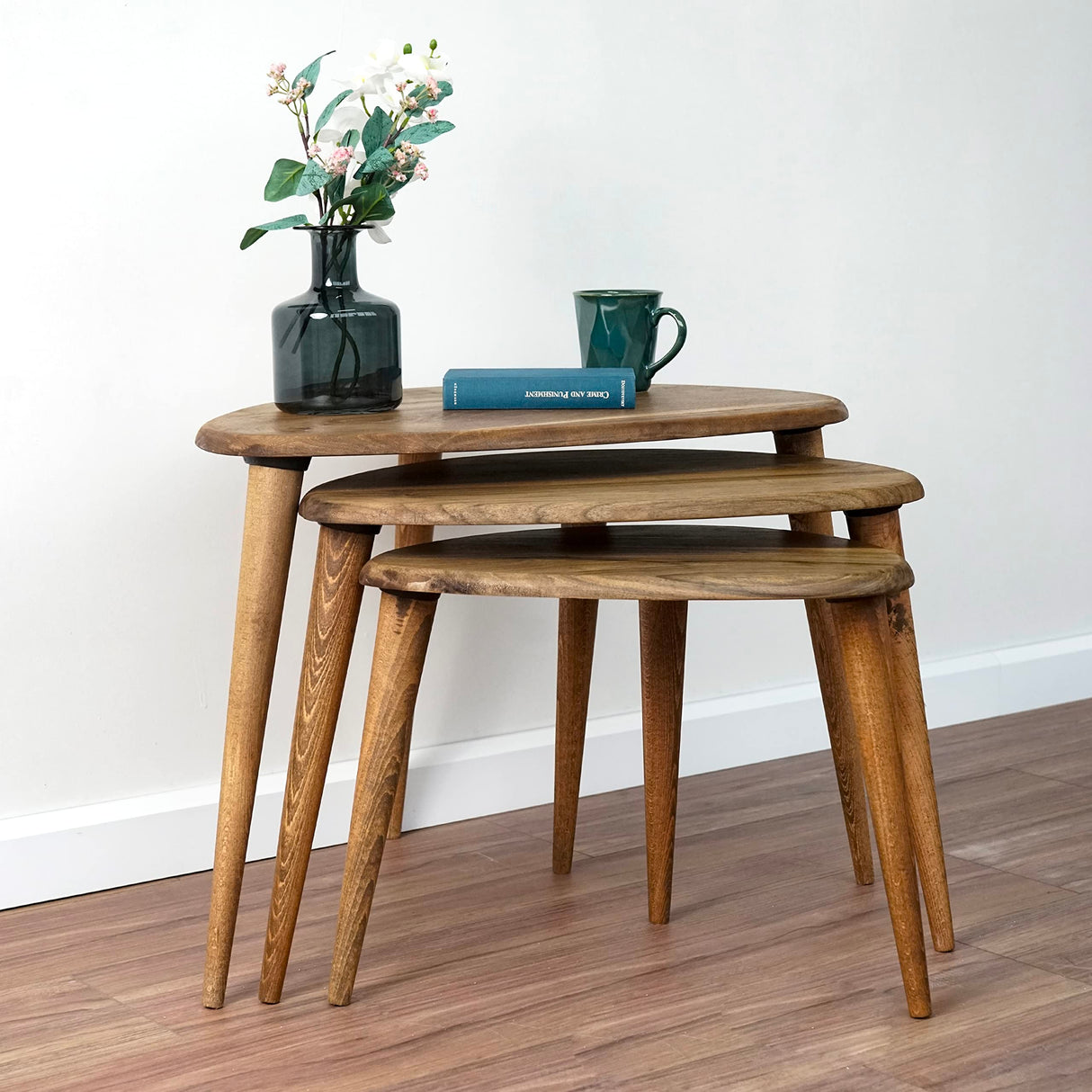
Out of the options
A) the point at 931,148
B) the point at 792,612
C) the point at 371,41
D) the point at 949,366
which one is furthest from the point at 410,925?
the point at 931,148

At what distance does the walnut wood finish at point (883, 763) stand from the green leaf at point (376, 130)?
572 millimetres

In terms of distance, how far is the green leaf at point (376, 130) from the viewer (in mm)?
1247

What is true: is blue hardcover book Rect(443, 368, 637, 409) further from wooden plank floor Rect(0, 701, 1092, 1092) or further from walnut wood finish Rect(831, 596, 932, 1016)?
wooden plank floor Rect(0, 701, 1092, 1092)

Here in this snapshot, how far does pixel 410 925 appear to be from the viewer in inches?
55.9

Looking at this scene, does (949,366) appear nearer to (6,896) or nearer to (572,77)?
(572,77)

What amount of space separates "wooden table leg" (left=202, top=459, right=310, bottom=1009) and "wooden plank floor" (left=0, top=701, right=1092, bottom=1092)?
65 millimetres

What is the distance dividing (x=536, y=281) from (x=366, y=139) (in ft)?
1.91

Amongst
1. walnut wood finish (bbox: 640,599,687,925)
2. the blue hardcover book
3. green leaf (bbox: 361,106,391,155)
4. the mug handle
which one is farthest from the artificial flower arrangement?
walnut wood finish (bbox: 640,599,687,925)

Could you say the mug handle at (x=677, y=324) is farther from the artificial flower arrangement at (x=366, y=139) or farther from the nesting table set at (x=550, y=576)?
the artificial flower arrangement at (x=366, y=139)

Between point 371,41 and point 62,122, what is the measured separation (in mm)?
380

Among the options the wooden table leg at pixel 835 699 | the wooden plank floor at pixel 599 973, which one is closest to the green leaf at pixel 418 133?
the wooden table leg at pixel 835 699

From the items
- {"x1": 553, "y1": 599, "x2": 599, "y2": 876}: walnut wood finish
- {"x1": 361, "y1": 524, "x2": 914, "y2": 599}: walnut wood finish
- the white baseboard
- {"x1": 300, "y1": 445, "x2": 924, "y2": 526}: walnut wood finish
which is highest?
{"x1": 300, "y1": 445, "x2": 924, "y2": 526}: walnut wood finish

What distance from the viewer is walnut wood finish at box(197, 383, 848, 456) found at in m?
1.17

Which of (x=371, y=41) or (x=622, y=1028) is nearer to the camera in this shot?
(x=622, y=1028)
